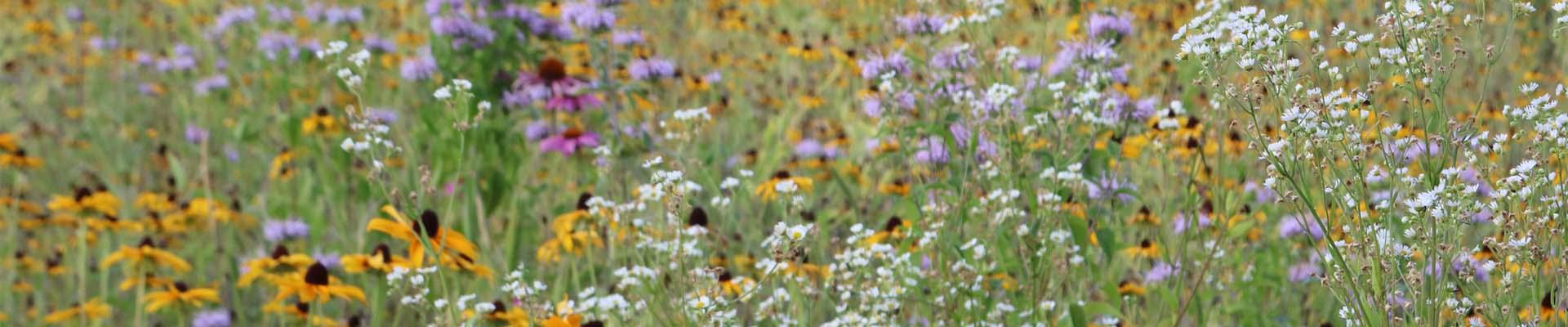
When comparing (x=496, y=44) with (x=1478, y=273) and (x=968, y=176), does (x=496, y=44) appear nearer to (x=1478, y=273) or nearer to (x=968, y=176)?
(x=968, y=176)

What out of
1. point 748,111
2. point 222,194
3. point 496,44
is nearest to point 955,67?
point 496,44

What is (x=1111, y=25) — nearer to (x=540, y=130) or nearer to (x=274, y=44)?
(x=540, y=130)

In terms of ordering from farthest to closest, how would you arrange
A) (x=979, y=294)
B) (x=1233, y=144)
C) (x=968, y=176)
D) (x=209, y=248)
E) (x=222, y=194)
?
(x=222, y=194) → (x=209, y=248) → (x=1233, y=144) → (x=968, y=176) → (x=979, y=294)

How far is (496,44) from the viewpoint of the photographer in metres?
3.78

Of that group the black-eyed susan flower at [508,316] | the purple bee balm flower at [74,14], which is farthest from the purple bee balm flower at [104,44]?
the black-eyed susan flower at [508,316]

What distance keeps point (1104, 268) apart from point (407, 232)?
1.27 m

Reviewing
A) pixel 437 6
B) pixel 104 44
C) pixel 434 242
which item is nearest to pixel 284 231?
pixel 437 6

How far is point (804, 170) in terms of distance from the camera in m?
3.89

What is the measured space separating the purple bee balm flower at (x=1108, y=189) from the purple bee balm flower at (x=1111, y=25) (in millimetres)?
275

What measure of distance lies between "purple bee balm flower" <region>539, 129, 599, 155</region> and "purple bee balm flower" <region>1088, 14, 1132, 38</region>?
119 centimetres

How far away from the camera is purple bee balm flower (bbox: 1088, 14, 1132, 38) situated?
9.30 feet

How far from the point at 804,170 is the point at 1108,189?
1554mm

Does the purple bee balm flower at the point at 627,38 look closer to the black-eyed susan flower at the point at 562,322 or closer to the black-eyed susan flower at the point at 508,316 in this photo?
the black-eyed susan flower at the point at 508,316

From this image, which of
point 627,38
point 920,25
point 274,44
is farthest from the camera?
point 274,44
